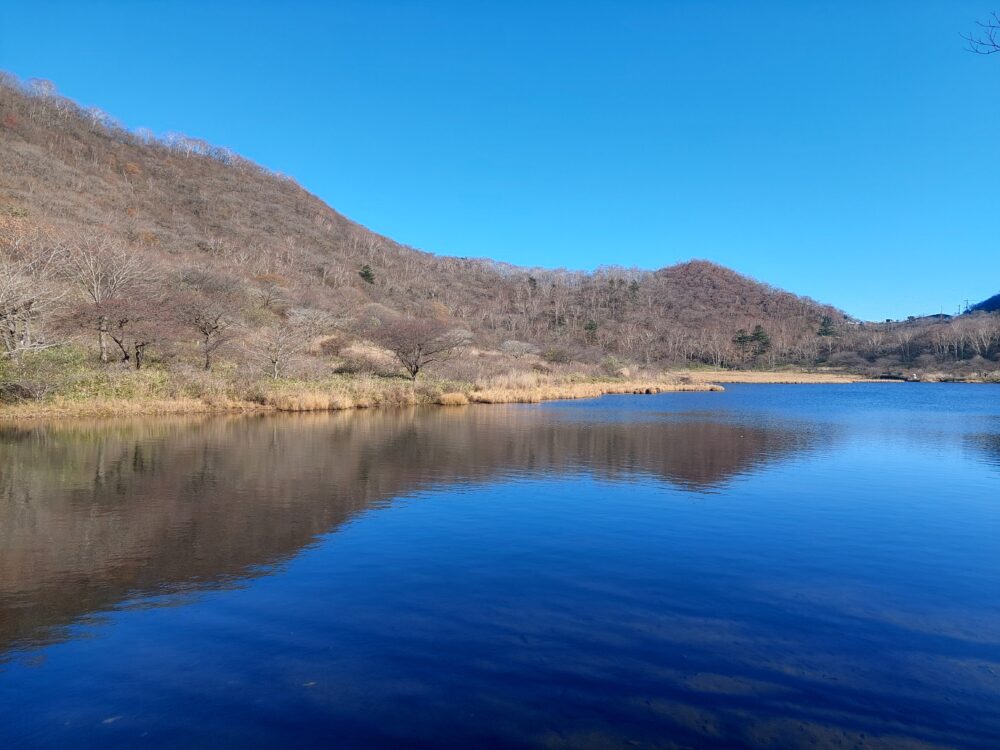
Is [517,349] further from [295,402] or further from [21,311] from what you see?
[21,311]

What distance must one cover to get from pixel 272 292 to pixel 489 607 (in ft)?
183

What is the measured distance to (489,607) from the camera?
6504 millimetres

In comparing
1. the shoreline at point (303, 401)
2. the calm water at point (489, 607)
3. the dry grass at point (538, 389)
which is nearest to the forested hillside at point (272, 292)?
the shoreline at point (303, 401)

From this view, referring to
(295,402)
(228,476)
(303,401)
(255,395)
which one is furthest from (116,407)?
(228,476)

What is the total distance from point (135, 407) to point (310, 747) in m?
23.9

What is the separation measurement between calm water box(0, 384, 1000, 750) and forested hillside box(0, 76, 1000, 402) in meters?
18.3

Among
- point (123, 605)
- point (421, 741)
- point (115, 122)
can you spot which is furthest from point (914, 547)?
point (115, 122)

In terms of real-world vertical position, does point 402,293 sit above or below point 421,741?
above

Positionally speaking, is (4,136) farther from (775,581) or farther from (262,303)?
(775,581)

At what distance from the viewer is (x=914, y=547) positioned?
8984mm

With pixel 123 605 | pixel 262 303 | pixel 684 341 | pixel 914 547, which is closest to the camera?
pixel 123 605

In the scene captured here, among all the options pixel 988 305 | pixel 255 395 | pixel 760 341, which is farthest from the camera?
pixel 988 305

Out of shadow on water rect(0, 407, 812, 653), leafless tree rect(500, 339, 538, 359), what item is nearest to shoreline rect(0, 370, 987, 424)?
shadow on water rect(0, 407, 812, 653)

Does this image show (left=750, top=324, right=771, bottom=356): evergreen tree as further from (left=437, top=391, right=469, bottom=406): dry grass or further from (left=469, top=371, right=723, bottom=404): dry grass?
(left=437, top=391, right=469, bottom=406): dry grass
